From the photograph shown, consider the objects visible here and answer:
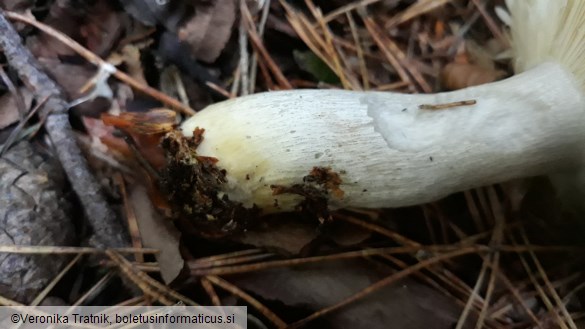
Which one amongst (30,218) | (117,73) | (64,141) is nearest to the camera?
(30,218)

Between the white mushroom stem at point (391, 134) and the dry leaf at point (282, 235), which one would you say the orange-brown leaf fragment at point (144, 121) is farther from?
the dry leaf at point (282, 235)

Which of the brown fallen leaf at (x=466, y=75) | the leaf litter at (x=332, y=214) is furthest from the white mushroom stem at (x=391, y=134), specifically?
the brown fallen leaf at (x=466, y=75)

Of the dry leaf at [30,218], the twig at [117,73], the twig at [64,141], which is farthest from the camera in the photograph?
the twig at [117,73]

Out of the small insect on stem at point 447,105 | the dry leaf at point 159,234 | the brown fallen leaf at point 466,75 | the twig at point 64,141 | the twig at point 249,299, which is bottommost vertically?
the twig at point 249,299

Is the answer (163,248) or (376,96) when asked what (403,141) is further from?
(163,248)

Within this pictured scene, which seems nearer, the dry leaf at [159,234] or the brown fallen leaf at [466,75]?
the dry leaf at [159,234]

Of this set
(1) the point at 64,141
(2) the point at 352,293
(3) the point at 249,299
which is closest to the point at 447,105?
(2) the point at 352,293

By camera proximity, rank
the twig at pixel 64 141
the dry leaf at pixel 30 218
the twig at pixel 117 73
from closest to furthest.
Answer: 1. the dry leaf at pixel 30 218
2. the twig at pixel 64 141
3. the twig at pixel 117 73

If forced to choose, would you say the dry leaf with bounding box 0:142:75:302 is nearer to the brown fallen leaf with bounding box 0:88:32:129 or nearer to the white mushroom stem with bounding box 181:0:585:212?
the brown fallen leaf with bounding box 0:88:32:129

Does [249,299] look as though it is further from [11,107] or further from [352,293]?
[11,107]
